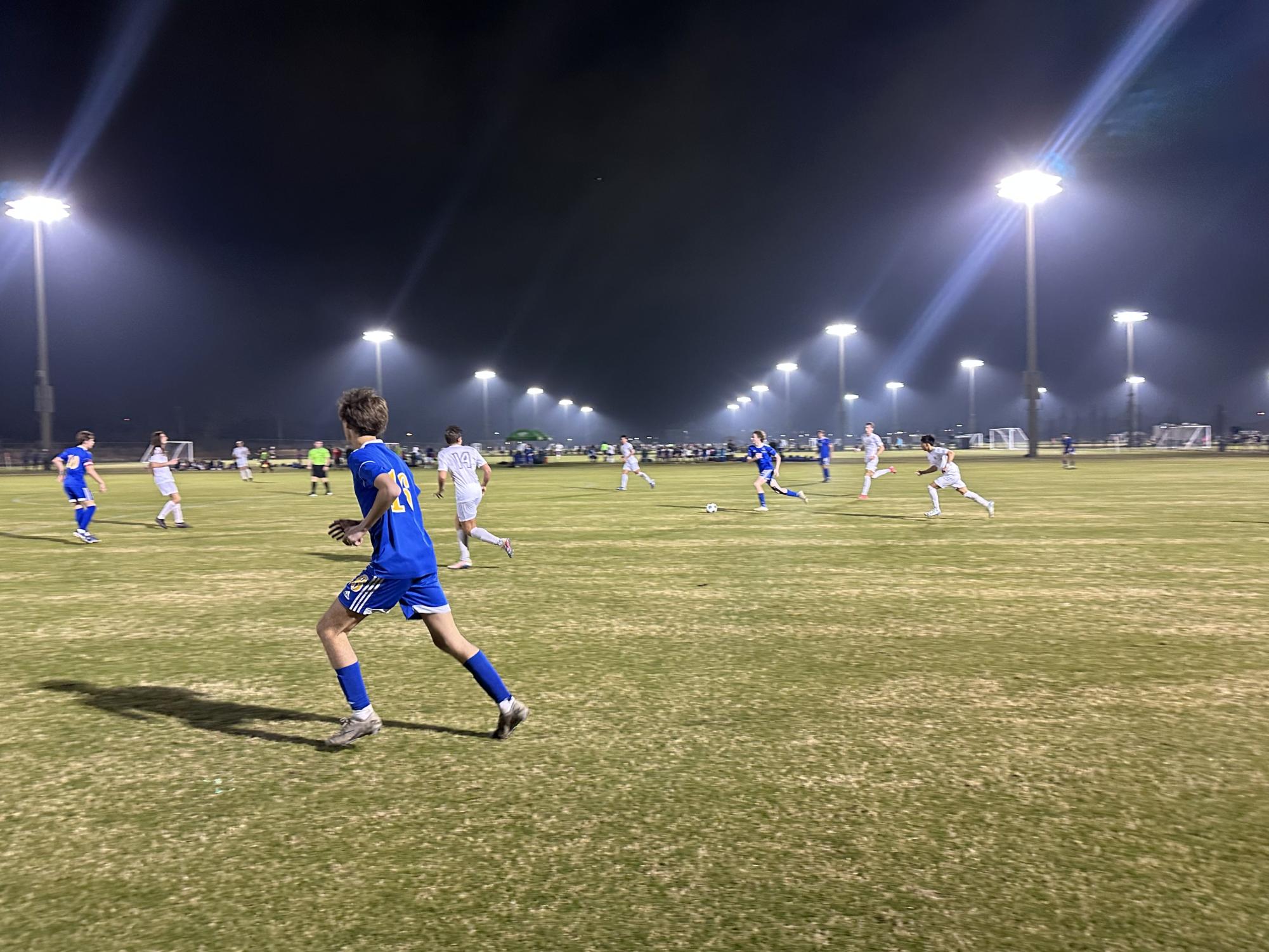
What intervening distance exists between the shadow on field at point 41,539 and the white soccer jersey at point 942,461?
17.1 metres

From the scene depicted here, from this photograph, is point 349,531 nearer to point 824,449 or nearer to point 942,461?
point 942,461

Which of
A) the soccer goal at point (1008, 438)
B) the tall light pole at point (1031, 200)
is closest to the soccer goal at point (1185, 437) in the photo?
the soccer goal at point (1008, 438)

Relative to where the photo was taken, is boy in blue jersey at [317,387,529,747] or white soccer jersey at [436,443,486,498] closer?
boy in blue jersey at [317,387,529,747]

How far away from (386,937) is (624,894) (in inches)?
33.5

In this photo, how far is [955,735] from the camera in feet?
15.5

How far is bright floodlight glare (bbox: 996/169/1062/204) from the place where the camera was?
49531mm

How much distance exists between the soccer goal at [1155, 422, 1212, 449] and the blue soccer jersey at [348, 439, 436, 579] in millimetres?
92543

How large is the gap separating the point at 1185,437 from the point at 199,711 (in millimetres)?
98512

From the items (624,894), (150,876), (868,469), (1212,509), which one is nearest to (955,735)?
(624,894)

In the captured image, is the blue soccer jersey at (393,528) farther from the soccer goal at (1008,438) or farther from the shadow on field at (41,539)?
the soccer goal at (1008,438)

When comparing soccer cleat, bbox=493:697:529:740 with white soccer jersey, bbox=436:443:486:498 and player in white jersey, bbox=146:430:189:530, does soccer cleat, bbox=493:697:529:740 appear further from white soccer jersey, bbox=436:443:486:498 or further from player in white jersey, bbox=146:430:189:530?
player in white jersey, bbox=146:430:189:530

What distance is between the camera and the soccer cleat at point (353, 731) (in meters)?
4.64

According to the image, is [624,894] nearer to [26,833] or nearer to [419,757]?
[419,757]

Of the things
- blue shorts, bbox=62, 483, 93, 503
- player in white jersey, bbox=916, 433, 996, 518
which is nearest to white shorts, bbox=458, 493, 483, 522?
blue shorts, bbox=62, 483, 93, 503
